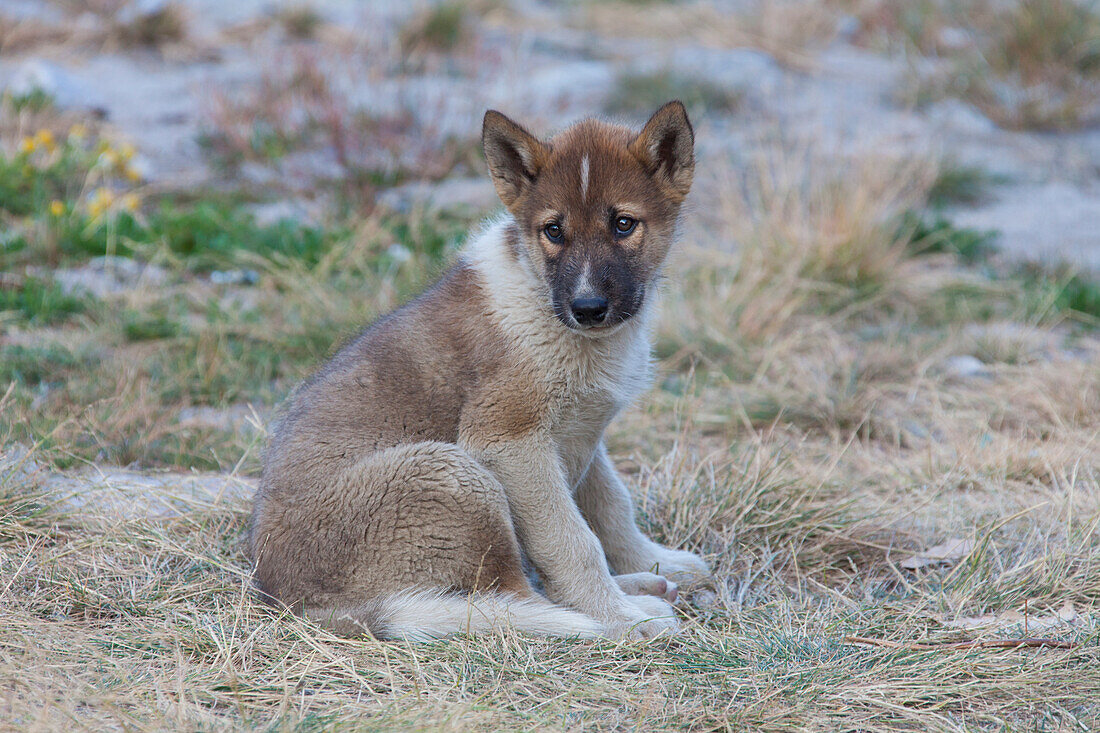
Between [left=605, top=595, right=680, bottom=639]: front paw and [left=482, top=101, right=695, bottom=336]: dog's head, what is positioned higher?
[left=482, top=101, right=695, bottom=336]: dog's head

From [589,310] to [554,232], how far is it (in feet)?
1.42

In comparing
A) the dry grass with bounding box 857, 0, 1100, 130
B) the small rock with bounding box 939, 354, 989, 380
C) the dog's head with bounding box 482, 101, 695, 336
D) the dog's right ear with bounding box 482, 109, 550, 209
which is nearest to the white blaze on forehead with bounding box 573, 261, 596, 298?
the dog's head with bounding box 482, 101, 695, 336

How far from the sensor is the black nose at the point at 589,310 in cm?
384

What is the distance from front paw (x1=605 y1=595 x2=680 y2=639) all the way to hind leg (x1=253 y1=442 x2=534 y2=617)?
381mm

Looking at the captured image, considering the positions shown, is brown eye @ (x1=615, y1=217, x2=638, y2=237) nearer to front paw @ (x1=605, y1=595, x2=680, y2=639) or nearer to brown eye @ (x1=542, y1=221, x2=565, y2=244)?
brown eye @ (x1=542, y1=221, x2=565, y2=244)

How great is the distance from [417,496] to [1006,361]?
4728 mm

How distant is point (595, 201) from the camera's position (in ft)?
13.1

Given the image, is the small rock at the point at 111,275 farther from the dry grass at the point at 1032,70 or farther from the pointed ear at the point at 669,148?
the dry grass at the point at 1032,70

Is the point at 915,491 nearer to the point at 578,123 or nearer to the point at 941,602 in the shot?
the point at 941,602

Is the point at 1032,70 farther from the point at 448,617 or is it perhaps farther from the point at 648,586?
the point at 448,617

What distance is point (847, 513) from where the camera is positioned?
186 inches

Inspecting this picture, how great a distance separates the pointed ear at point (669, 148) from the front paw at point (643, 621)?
1738mm

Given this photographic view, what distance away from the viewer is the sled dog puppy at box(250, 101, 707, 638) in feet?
12.4

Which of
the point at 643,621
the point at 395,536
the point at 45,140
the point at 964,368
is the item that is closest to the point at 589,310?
the point at 395,536
